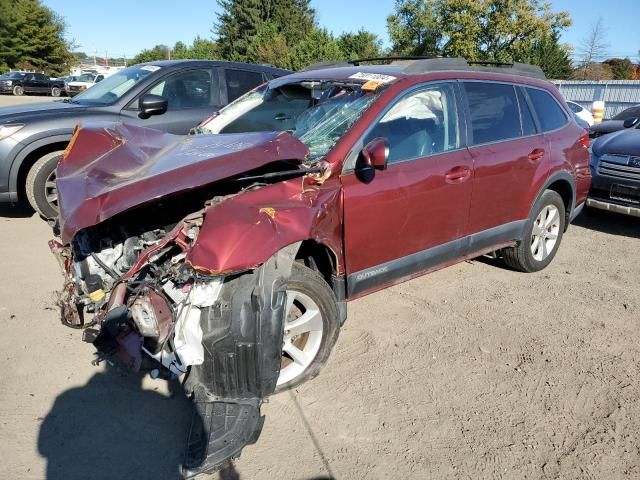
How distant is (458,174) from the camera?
362 cm

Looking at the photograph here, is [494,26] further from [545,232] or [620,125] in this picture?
[545,232]

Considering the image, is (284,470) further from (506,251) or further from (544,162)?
(544,162)

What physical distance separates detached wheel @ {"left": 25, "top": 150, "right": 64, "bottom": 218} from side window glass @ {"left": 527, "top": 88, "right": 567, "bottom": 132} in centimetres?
505

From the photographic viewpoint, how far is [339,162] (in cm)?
304

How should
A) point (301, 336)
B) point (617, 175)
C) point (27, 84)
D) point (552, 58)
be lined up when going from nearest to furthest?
point (301, 336), point (617, 175), point (552, 58), point (27, 84)

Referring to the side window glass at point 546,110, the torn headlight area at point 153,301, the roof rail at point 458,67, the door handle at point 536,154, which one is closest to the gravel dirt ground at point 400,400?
the torn headlight area at point 153,301

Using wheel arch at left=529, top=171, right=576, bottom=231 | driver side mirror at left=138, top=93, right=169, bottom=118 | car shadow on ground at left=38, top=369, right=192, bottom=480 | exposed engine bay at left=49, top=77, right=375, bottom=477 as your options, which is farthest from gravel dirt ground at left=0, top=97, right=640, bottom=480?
driver side mirror at left=138, top=93, right=169, bottom=118

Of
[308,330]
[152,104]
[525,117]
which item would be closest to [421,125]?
[525,117]

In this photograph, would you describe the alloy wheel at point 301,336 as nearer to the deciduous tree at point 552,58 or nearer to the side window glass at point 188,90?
the side window glass at point 188,90

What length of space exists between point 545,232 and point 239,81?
4.31m

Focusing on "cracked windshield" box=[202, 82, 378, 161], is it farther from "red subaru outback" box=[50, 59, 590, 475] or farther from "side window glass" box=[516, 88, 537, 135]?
"side window glass" box=[516, 88, 537, 135]

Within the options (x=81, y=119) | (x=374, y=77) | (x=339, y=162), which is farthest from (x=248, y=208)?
(x=81, y=119)

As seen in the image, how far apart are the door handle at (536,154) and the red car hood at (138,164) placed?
2286mm

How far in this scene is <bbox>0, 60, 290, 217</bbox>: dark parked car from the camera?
5.43 metres
